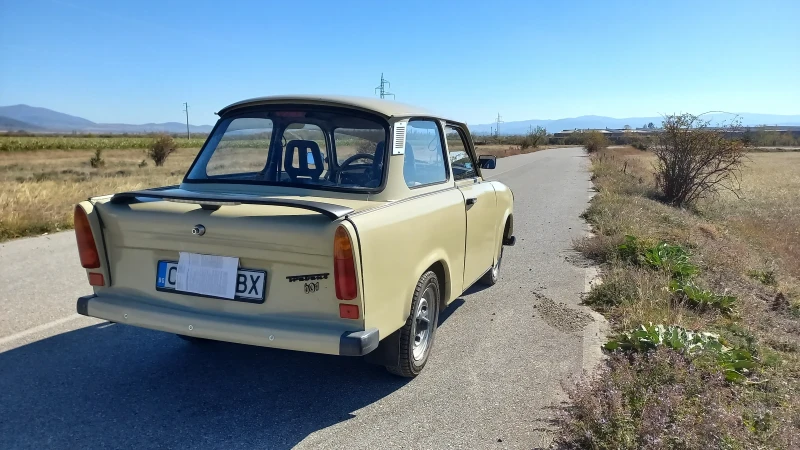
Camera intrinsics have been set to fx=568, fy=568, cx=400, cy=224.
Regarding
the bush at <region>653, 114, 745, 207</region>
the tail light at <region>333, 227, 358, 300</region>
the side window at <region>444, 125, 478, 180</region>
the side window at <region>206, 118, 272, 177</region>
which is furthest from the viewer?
the bush at <region>653, 114, 745, 207</region>

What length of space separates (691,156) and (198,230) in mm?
14044

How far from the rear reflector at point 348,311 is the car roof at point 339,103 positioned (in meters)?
1.49

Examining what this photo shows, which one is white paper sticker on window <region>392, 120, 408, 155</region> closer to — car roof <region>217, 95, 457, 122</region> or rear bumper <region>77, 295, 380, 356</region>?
car roof <region>217, 95, 457, 122</region>

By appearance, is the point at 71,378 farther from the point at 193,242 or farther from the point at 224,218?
the point at 224,218

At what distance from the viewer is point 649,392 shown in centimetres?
329

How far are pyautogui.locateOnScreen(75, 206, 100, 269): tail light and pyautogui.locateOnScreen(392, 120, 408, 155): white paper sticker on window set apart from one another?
1.95 metres

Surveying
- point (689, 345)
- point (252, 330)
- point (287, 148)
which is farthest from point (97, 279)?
point (689, 345)

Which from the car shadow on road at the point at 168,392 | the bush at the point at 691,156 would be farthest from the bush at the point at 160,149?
the car shadow on road at the point at 168,392

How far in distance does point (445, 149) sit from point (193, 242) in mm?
2277

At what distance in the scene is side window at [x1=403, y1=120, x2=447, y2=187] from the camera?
13.2 ft

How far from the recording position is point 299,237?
297 cm

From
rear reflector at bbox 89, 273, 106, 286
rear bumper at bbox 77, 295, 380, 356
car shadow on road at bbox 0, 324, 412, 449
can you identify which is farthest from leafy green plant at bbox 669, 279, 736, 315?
rear reflector at bbox 89, 273, 106, 286

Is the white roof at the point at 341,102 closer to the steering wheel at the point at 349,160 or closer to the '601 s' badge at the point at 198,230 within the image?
the steering wheel at the point at 349,160

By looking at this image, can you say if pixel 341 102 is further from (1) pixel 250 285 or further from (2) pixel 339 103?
(1) pixel 250 285
